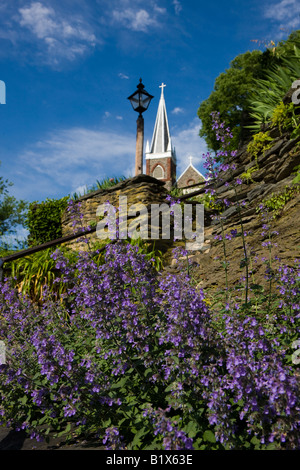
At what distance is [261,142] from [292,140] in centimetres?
101

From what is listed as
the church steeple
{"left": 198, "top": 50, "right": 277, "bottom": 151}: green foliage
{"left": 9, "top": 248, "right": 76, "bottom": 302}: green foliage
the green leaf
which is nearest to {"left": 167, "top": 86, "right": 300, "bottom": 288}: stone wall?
the green leaf

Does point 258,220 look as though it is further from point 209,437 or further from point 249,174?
point 209,437

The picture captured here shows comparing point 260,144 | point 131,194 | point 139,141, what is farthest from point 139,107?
point 260,144

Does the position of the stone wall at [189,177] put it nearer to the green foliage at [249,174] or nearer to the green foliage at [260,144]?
the green foliage at [260,144]

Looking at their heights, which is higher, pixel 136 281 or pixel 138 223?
pixel 138 223

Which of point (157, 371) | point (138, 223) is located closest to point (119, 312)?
point (157, 371)

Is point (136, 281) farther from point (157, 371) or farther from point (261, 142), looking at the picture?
point (261, 142)

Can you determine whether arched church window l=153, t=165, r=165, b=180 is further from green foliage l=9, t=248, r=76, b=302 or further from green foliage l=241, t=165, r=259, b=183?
green foliage l=9, t=248, r=76, b=302

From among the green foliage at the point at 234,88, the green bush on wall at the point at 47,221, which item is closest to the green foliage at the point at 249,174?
the green bush on wall at the point at 47,221

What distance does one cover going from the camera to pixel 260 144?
734 centimetres

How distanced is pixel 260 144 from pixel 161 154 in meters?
54.8

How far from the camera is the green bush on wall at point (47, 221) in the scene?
13.0 m
